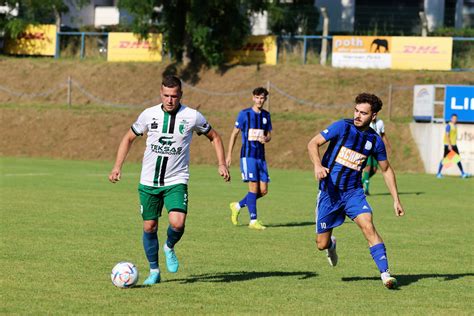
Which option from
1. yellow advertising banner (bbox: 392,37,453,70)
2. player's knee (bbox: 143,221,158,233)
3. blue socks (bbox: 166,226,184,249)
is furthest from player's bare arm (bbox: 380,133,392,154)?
yellow advertising banner (bbox: 392,37,453,70)

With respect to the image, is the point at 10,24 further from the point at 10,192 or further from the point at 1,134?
the point at 10,192

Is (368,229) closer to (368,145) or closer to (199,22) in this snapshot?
(368,145)

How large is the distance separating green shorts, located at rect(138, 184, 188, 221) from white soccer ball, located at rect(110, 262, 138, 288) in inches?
28.0

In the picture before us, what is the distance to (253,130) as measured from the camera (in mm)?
17656

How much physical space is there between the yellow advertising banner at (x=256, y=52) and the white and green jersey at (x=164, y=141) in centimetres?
3766

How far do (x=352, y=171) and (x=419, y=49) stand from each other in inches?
1382

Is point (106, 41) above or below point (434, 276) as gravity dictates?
above

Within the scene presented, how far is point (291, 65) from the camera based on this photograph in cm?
4788

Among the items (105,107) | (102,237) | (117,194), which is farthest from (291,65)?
(102,237)

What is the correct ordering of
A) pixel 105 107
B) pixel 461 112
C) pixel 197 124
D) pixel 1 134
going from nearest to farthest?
pixel 197 124 < pixel 461 112 < pixel 1 134 < pixel 105 107

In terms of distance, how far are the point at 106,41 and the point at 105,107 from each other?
7.79 meters

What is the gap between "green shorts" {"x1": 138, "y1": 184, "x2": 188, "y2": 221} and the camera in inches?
423

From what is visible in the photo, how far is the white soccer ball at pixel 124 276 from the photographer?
1017 centimetres

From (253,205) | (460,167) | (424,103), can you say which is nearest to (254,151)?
(253,205)
